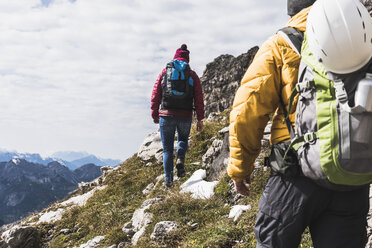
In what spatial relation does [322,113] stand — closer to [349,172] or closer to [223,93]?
[349,172]

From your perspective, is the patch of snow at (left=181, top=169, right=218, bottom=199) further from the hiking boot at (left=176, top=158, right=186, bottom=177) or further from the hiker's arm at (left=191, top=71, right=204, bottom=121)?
the hiker's arm at (left=191, top=71, right=204, bottom=121)

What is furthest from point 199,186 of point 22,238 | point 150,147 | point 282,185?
point 150,147

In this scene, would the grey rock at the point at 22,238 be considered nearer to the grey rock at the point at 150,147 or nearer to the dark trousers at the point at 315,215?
the grey rock at the point at 150,147

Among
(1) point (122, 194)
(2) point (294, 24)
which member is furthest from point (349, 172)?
(1) point (122, 194)

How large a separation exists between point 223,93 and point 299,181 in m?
36.3

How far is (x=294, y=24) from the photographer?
7.07 feet

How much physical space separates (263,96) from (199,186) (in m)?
5.24

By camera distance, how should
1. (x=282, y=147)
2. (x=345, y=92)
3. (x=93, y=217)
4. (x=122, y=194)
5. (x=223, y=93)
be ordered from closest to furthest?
(x=345, y=92) → (x=282, y=147) → (x=93, y=217) → (x=122, y=194) → (x=223, y=93)

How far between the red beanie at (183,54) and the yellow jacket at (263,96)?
514 cm

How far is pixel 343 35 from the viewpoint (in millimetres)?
1589

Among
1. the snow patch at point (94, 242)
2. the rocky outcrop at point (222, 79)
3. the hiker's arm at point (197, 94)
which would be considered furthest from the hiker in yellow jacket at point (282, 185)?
the rocky outcrop at point (222, 79)

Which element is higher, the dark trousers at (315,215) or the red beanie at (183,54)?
the red beanie at (183,54)

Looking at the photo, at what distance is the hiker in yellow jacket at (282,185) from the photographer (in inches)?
75.5

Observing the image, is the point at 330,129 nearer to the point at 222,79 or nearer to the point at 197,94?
the point at 197,94
